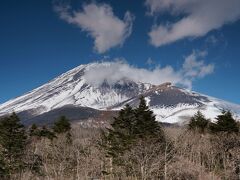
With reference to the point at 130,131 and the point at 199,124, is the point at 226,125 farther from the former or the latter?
the point at 130,131

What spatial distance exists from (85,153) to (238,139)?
62.4ft

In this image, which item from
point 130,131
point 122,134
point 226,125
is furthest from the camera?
point 226,125

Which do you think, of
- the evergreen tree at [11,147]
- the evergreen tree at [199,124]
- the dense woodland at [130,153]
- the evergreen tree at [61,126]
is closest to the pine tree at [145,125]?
the dense woodland at [130,153]

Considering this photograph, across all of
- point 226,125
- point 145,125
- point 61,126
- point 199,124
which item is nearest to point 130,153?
point 145,125

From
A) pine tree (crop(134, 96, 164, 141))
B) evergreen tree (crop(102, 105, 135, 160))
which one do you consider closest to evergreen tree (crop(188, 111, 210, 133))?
pine tree (crop(134, 96, 164, 141))

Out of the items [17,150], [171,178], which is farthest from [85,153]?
[171,178]

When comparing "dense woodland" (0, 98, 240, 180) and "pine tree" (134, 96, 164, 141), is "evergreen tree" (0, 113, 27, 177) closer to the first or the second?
"dense woodland" (0, 98, 240, 180)

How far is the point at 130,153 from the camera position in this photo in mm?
44406

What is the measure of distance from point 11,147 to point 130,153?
1433 centimetres

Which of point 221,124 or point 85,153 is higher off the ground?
point 221,124

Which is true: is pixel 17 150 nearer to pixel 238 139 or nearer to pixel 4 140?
pixel 4 140

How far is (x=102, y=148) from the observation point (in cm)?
5366

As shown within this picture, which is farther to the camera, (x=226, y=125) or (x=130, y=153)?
(x=226, y=125)

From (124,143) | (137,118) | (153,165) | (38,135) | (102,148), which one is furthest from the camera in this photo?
(38,135)
